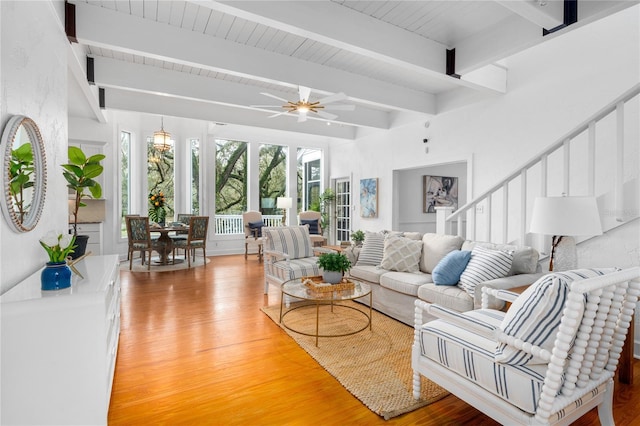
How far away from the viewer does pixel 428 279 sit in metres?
3.41

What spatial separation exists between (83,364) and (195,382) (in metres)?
0.99

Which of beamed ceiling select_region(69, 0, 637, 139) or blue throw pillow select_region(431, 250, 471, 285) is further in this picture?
blue throw pillow select_region(431, 250, 471, 285)

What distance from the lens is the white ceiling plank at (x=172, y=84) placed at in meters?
4.21

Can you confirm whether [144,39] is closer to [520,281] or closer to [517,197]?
[520,281]

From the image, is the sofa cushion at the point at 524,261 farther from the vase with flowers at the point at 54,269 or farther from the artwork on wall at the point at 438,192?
the artwork on wall at the point at 438,192

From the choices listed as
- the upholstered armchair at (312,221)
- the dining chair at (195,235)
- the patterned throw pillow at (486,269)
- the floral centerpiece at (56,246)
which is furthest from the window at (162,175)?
the patterned throw pillow at (486,269)

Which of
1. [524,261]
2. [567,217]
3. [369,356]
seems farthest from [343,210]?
[567,217]

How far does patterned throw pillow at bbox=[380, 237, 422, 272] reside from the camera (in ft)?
12.3

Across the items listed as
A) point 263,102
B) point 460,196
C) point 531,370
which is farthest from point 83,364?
point 460,196

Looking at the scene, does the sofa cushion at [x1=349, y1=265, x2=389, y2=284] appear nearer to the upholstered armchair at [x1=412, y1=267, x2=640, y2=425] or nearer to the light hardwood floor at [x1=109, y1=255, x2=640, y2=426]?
the light hardwood floor at [x1=109, y1=255, x2=640, y2=426]

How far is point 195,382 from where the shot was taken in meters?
2.33

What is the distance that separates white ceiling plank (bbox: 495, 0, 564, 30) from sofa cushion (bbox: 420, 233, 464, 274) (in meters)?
2.09

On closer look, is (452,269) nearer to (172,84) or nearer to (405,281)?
(405,281)

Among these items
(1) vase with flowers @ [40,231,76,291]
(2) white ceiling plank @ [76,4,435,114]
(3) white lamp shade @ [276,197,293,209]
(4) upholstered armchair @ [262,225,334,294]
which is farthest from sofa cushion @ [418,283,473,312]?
(3) white lamp shade @ [276,197,293,209]
